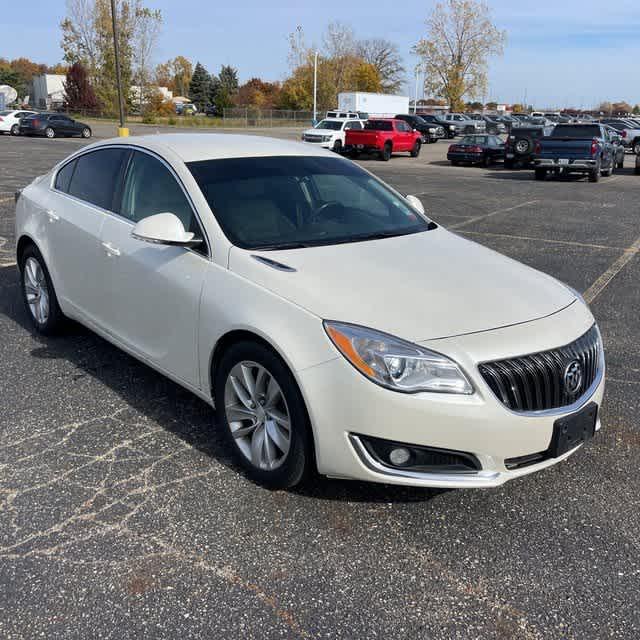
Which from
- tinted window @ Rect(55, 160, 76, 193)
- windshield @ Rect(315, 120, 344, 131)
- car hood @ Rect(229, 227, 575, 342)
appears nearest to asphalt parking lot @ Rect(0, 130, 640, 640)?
car hood @ Rect(229, 227, 575, 342)

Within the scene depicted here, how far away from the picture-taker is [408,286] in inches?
130

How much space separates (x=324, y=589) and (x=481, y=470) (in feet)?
2.67

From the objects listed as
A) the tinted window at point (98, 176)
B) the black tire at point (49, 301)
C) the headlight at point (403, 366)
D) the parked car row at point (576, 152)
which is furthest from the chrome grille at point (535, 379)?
the parked car row at point (576, 152)

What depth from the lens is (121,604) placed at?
8.63 ft

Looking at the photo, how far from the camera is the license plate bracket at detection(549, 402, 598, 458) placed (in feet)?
9.92

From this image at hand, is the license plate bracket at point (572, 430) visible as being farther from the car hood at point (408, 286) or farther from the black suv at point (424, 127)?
the black suv at point (424, 127)

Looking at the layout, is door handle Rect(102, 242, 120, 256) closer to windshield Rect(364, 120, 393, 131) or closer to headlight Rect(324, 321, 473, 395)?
headlight Rect(324, 321, 473, 395)

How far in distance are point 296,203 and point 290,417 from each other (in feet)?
4.81

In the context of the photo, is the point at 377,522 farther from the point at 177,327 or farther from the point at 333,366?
the point at 177,327

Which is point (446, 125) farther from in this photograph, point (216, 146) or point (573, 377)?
point (573, 377)

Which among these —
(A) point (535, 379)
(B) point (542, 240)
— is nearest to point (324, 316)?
(A) point (535, 379)

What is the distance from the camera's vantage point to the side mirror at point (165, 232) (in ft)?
11.8

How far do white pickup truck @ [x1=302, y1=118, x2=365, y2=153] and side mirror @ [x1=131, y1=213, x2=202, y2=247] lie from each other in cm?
2714

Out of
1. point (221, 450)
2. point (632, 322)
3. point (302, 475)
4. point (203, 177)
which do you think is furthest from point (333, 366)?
point (632, 322)
